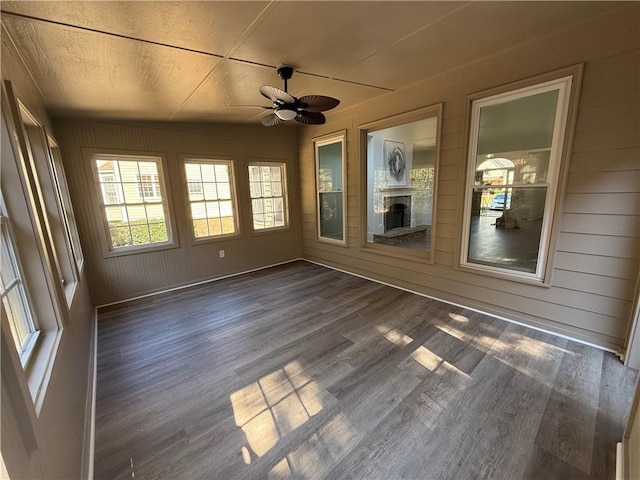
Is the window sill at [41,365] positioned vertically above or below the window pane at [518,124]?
below

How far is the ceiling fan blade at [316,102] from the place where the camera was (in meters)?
2.34

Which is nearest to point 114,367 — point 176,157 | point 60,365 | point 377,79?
point 60,365

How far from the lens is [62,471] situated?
113 cm

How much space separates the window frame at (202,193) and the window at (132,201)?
0.94 ft

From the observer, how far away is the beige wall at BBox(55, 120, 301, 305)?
339cm

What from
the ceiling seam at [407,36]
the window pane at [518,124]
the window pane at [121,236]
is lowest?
the window pane at [121,236]

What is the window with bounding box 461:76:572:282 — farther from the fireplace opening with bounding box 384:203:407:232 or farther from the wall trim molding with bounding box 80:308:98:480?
the wall trim molding with bounding box 80:308:98:480

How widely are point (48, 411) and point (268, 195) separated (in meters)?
4.24

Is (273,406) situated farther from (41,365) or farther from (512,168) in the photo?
(512,168)

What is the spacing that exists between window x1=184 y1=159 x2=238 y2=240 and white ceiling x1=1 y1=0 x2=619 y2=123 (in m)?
1.38

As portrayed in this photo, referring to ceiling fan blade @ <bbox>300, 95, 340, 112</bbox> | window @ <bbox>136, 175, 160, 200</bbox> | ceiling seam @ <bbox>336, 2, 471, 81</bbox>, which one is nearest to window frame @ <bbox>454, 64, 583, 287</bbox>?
ceiling seam @ <bbox>336, 2, 471, 81</bbox>

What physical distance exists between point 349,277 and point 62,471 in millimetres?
3655

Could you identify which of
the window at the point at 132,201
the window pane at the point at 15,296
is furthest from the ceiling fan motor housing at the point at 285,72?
the window at the point at 132,201

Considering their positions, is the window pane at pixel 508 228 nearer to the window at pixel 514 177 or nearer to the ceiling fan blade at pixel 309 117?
the window at pixel 514 177
